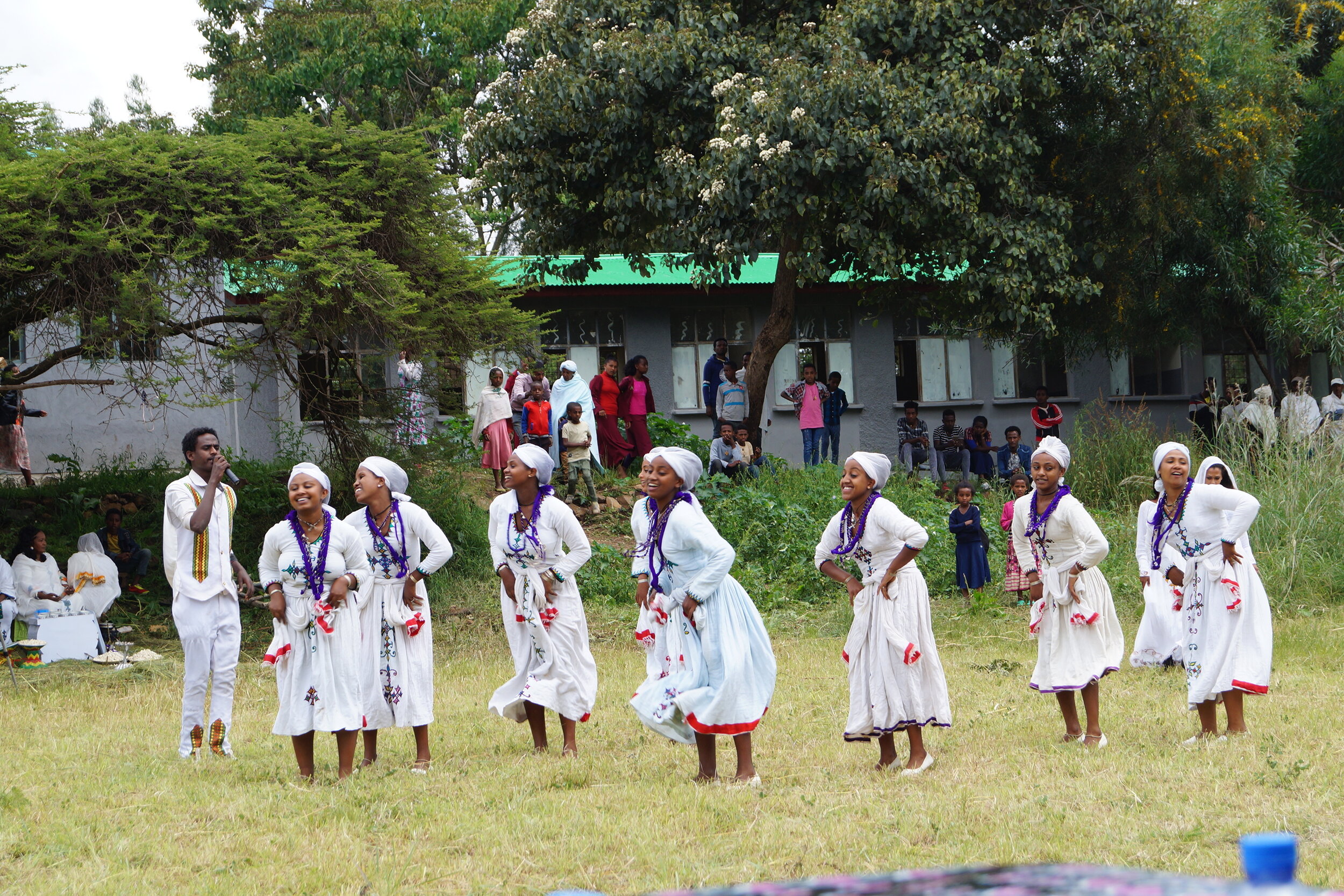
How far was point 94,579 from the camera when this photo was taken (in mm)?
12305

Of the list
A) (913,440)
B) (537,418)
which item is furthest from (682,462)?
(913,440)

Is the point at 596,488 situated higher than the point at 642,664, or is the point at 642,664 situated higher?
the point at 596,488

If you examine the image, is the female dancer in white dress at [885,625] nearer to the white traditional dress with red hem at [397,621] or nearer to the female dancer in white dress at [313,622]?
the white traditional dress with red hem at [397,621]

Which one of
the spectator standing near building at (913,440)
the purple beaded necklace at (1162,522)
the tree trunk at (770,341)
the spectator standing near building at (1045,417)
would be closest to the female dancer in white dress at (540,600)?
the purple beaded necklace at (1162,522)

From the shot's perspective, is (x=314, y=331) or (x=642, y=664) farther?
(x=314, y=331)

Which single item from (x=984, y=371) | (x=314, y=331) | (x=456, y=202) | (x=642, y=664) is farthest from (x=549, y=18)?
(x=984, y=371)

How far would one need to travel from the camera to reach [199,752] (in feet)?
25.4

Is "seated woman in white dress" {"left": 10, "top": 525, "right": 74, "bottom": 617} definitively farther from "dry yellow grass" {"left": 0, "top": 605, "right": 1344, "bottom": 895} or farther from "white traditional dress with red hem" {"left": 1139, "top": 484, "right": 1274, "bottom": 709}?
"white traditional dress with red hem" {"left": 1139, "top": 484, "right": 1274, "bottom": 709}

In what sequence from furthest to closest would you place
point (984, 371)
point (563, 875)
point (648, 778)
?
1. point (984, 371)
2. point (648, 778)
3. point (563, 875)

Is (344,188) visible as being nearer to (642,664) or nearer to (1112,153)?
(642,664)

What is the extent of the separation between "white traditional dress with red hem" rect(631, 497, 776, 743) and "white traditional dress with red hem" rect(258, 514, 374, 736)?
1534 mm

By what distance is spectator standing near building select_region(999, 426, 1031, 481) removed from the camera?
20.3 m

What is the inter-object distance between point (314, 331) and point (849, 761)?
298 inches

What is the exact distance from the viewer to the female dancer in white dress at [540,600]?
7.55 m
